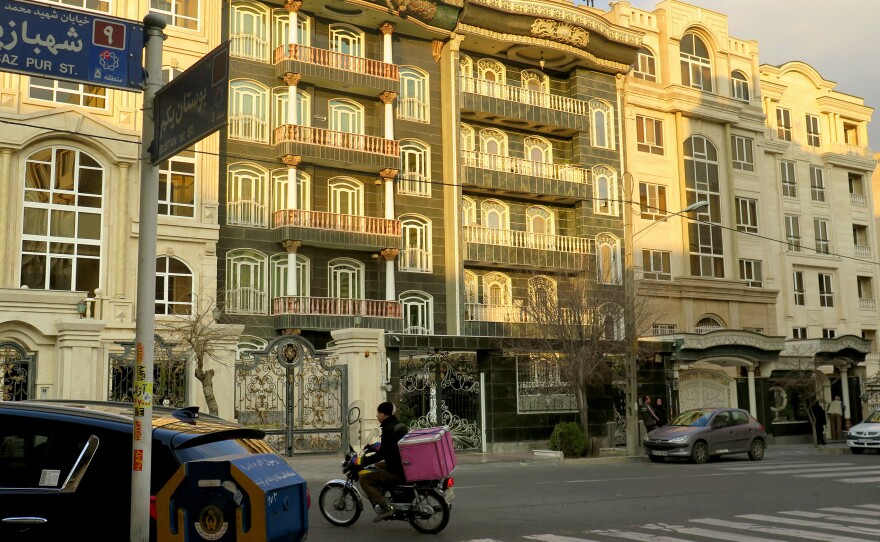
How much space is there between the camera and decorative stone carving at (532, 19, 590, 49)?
38.8 meters

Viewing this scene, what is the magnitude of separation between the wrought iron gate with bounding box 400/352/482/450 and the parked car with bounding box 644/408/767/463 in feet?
18.5

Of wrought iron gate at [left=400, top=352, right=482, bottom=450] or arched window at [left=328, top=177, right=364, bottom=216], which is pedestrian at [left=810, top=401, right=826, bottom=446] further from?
arched window at [left=328, top=177, right=364, bottom=216]

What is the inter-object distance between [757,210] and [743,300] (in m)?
5.05

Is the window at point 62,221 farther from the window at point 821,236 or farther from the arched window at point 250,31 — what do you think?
the window at point 821,236

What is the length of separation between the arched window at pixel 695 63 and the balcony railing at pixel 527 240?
10.7 m

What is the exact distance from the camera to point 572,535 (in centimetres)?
1069

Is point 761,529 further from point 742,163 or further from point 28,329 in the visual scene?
point 742,163

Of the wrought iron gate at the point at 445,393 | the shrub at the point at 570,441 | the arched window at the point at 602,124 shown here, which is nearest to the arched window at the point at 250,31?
the wrought iron gate at the point at 445,393

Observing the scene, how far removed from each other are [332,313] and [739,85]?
2603 centimetres

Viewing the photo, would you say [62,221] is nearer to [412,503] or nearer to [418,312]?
[418,312]

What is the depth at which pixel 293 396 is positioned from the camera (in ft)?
78.0

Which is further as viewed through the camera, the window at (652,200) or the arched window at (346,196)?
the window at (652,200)

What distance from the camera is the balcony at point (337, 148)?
3316cm

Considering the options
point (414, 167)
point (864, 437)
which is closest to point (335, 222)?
point (414, 167)
